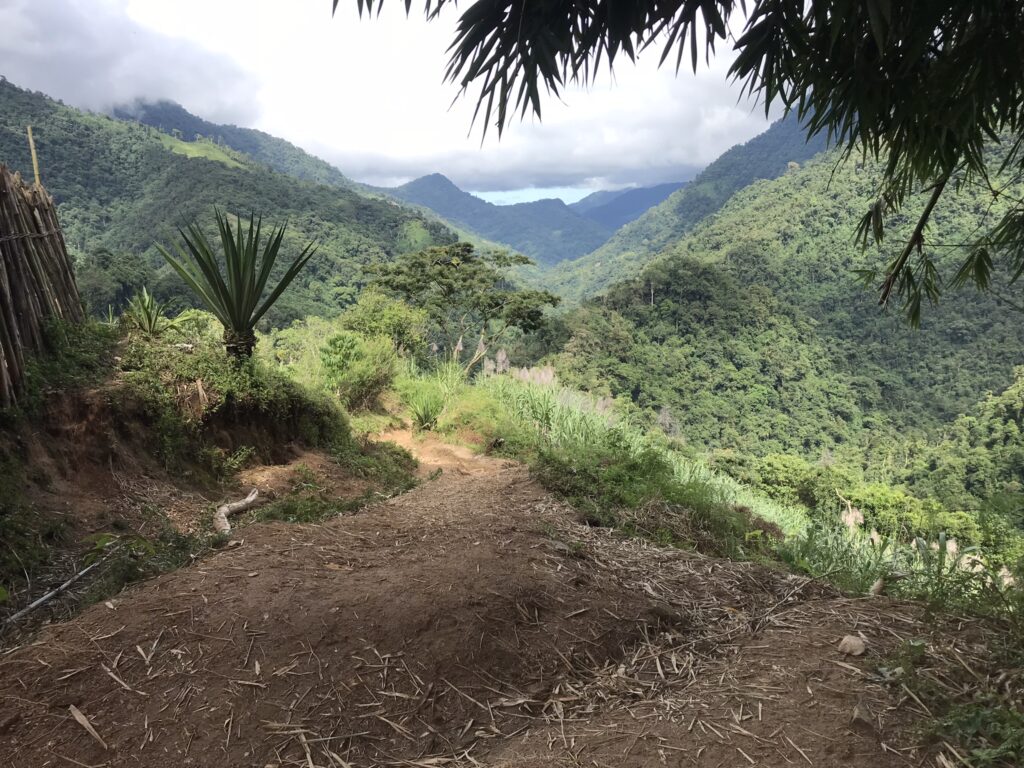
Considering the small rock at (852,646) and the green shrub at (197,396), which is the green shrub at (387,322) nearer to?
the green shrub at (197,396)

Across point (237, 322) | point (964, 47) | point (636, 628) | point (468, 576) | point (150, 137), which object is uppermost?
Result: point (150, 137)

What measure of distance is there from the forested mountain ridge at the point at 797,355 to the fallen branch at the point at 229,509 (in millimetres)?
23734

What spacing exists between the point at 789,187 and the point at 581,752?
81.1m

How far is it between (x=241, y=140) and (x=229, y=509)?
583 feet

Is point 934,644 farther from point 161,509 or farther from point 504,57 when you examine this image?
point 161,509

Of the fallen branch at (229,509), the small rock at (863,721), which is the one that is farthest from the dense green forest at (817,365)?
the small rock at (863,721)

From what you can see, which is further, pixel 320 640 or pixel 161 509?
pixel 161 509

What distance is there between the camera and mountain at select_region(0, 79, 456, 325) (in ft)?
142

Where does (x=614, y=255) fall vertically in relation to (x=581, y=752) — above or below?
above

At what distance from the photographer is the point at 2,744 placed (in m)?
1.44

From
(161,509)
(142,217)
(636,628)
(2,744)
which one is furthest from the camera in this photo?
(142,217)

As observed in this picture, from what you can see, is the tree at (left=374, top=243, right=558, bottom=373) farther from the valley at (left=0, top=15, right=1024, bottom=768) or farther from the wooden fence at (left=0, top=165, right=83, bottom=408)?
the wooden fence at (left=0, top=165, right=83, bottom=408)

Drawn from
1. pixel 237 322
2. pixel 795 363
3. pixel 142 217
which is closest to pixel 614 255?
pixel 795 363

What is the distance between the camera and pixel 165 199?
5025 cm
